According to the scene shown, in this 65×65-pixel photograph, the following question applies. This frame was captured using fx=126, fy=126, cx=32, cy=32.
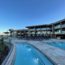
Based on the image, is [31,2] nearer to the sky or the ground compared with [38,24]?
nearer to the sky

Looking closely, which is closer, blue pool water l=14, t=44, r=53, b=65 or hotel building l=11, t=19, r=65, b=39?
blue pool water l=14, t=44, r=53, b=65

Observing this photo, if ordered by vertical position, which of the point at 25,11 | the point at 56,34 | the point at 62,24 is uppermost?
the point at 25,11

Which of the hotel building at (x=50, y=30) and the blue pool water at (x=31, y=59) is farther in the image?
the hotel building at (x=50, y=30)

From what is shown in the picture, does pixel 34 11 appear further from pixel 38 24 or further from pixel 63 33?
pixel 63 33

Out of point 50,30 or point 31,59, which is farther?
point 50,30

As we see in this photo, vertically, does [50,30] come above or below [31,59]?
above

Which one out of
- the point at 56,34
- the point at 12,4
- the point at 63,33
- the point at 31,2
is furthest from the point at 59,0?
the point at 56,34

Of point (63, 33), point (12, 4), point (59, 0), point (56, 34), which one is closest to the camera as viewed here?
point (59, 0)

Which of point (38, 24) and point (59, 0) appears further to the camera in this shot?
point (38, 24)

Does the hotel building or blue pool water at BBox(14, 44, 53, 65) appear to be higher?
the hotel building

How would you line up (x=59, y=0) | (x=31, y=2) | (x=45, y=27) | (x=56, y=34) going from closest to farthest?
(x=59, y=0), (x=31, y=2), (x=56, y=34), (x=45, y=27)

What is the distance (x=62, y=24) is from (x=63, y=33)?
146 inches

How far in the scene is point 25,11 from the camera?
3036 centimetres

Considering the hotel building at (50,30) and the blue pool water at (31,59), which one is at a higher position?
the hotel building at (50,30)
